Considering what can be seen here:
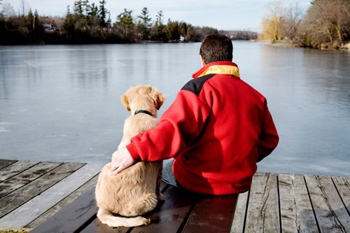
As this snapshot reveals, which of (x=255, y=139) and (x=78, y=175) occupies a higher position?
(x=255, y=139)

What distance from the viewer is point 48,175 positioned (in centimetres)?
381

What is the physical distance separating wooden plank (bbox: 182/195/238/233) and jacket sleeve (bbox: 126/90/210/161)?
A: 357 mm

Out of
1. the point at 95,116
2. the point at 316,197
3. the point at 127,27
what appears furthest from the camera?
the point at 127,27

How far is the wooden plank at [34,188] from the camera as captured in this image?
310cm

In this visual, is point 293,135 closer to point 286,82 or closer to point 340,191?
point 340,191

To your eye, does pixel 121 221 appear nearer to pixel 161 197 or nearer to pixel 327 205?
pixel 161 197

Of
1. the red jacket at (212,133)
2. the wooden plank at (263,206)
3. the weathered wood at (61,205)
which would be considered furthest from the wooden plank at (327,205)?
the weathered wood at (61,205)

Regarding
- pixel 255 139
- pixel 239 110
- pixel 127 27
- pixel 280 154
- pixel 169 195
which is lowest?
pixel 280 154

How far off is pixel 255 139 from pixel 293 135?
3881 millimetres

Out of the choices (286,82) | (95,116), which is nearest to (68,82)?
(95,116)

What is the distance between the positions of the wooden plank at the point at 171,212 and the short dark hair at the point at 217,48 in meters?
0.79

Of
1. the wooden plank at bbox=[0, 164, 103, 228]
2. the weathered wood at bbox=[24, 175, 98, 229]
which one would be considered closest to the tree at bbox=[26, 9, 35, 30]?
the wooden plank at bbox=[0, 164, 103, 228]

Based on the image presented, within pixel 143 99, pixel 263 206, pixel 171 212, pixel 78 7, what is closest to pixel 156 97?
pixel 143 99

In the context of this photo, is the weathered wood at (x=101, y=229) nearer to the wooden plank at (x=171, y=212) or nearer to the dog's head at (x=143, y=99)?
the wooden plank at (x=171, y=212)
